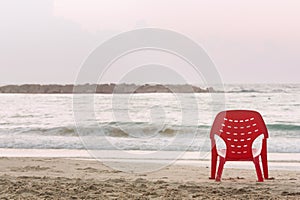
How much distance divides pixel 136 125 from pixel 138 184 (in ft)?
43.9

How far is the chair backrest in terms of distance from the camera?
5.90 metres

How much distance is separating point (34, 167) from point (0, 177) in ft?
4.85

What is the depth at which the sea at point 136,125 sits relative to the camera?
13026 mm

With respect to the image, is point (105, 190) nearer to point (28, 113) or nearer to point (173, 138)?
point (173, 138)

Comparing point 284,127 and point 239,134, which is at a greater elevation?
point 239,134

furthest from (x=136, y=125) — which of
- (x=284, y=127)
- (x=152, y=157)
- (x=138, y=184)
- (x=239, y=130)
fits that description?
(x=138, y=184)

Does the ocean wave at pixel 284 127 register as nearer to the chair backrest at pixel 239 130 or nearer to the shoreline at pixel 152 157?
the shoreline at pixel 152 157

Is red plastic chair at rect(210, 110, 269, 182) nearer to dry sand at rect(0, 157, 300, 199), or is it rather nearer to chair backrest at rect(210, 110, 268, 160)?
chair backrest at rect(210, 110, 268, 160)

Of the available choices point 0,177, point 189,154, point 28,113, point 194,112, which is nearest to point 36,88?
point 28,113

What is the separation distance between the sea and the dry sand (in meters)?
4.56

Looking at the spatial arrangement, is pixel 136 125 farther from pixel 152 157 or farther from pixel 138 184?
pixel 138 184

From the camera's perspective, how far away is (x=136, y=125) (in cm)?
1903

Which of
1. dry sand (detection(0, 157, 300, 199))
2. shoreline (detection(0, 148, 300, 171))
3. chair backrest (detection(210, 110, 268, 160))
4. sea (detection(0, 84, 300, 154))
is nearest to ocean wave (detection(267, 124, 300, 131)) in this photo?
sea (detection(0, 84, 300, 154))

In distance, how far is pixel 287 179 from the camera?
21.5 feet
